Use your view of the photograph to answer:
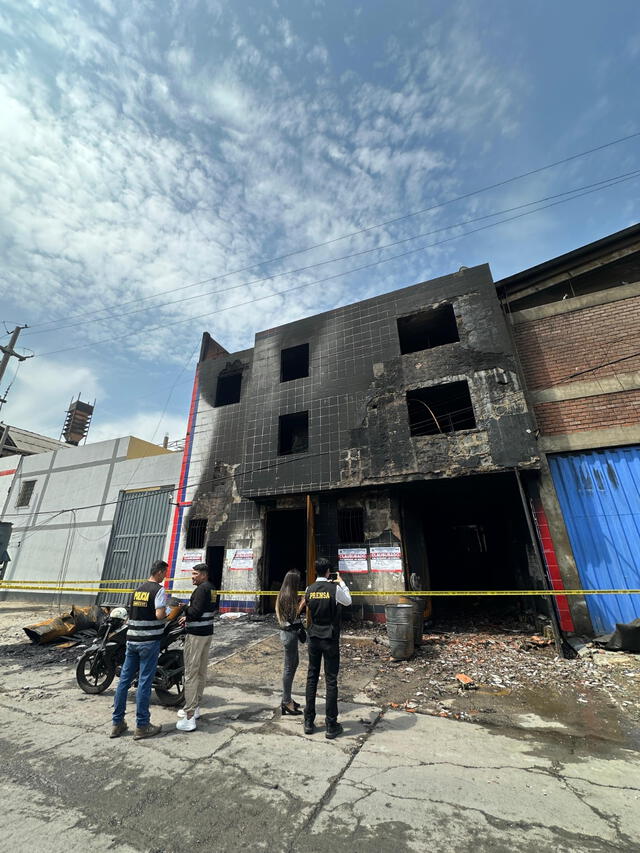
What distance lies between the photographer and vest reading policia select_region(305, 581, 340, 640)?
14.1 feet

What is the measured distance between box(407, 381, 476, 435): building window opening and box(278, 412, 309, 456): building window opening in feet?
13.4

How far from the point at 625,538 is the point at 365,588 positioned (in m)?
6.55

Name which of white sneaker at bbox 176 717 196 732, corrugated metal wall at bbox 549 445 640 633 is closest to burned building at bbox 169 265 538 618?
corrugated metal wall at bbox 549 445 640 633

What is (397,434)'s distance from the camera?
10844 mm

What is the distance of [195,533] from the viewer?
547 inches

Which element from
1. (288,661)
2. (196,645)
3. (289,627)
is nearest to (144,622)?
(196,645)

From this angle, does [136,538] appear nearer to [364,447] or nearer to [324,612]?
[364,447]

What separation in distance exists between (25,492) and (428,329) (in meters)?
24.6

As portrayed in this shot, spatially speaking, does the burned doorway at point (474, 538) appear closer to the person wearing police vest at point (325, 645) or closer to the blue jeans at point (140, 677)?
the person wearing police vest at point (325, 645)

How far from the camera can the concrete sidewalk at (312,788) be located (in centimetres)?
246

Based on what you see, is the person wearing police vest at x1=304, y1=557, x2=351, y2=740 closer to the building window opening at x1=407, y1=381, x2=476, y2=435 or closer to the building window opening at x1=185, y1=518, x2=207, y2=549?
the building window opening at x1=407, y1=381, x2=476, y2=435

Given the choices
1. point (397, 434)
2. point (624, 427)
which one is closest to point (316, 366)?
point (397, 434)

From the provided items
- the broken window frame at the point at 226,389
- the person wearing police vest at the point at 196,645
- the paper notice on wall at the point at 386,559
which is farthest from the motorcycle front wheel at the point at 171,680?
the broken window frame at the point at 226,389

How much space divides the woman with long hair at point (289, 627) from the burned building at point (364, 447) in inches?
218
